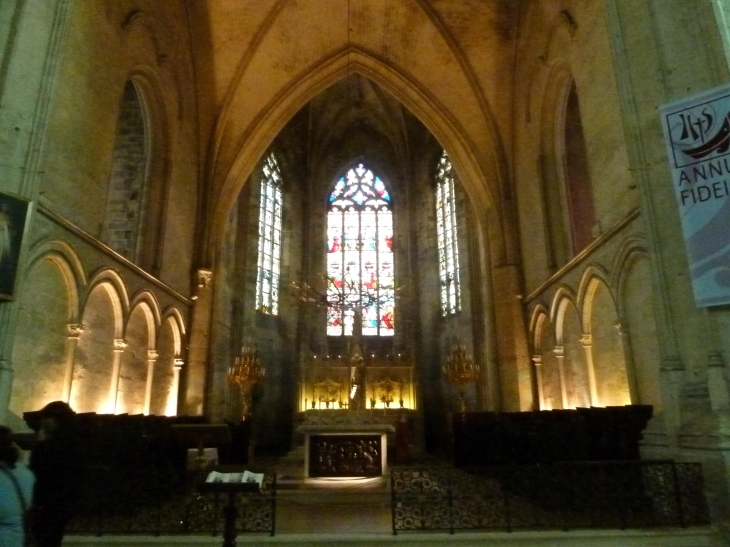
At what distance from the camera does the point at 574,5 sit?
10.4 meters

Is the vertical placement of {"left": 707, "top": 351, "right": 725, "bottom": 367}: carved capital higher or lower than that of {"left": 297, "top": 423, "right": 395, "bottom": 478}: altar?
higher

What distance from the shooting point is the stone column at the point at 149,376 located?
11.5 metres

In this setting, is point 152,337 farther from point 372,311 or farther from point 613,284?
point 372,311

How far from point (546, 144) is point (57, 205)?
1056 cm

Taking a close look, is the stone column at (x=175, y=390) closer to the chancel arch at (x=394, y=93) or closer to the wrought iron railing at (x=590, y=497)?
the chancel arch at (x=394, y=93)

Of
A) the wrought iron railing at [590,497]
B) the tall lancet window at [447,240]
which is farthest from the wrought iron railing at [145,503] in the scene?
the tall lancet window at [447,240]

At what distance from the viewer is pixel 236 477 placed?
15.0ft

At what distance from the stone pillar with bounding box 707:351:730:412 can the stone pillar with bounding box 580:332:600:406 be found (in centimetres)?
395

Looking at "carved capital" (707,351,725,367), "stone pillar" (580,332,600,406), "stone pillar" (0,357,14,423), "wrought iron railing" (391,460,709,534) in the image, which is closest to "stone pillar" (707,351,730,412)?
"carved capital" (707,351,725,367)

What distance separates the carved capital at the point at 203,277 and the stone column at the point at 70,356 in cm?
548

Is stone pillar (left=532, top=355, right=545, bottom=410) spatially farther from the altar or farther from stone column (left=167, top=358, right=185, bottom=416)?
stone column (left=167, top=358, right=185, bottom=416)

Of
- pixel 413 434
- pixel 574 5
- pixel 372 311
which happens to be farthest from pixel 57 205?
pixel 372 311

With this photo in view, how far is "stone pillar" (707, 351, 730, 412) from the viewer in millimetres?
5629

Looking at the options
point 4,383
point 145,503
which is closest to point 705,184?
point 145,503
